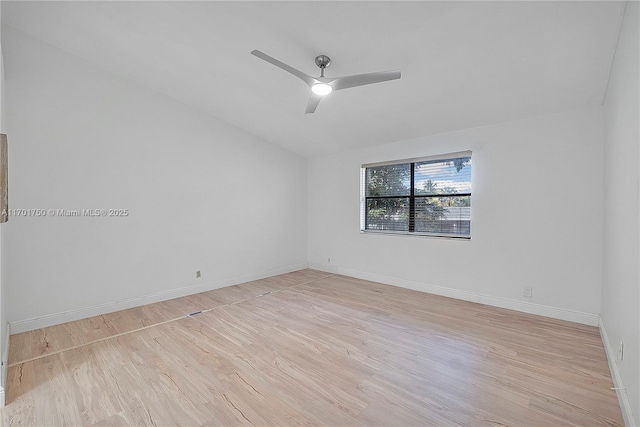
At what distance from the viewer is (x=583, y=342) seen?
263 cm

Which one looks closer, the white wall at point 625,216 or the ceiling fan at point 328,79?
the white wall at point 625,216

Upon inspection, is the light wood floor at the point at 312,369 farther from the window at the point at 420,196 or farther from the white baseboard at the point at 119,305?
the window at the point at 420,196

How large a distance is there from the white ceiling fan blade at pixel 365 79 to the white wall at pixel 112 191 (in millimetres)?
2583

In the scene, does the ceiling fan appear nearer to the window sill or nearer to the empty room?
the empty room

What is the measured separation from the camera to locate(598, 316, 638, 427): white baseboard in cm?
159

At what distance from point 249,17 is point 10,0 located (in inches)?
82.9

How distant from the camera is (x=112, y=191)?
3.42m

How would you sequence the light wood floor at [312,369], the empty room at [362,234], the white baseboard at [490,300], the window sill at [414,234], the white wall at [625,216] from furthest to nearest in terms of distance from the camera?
the window sill at [414,234], the white baseboard at [490,300], the empty room at [362,234], the light wood floor at [312,369], the white wall at [625,216]

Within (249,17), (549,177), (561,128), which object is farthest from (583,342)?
(249,17)

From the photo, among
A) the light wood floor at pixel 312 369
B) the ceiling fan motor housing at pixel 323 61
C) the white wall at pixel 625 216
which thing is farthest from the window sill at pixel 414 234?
the ceiling fan motor housing at pixel 323 61

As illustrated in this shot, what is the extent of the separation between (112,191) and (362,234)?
12.0 feet

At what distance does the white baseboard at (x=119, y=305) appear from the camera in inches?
115

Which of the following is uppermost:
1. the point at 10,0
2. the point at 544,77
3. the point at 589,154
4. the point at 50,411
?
the point at 10,0

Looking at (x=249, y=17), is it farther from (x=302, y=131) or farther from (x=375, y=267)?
(x=375, y=267)
